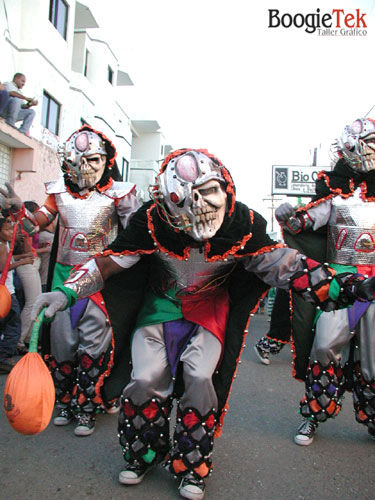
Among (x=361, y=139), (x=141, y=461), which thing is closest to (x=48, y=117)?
(x=361, y=139)

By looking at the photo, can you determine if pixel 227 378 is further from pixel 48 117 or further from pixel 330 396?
pixel 48 117

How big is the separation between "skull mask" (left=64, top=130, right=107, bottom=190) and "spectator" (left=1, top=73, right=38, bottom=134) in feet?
23.9

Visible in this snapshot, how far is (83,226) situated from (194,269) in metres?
1.50

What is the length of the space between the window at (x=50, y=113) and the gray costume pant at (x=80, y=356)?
1150cm

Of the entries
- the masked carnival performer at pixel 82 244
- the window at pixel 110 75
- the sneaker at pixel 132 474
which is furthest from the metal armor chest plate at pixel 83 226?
the window at pixel 110 75

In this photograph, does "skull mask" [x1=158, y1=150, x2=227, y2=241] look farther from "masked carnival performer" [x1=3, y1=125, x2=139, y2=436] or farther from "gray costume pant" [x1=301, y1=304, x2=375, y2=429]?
"gray costume pant" [x1=301, y1=304, x2=375, y2=429]

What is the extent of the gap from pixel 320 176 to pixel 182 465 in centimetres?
247

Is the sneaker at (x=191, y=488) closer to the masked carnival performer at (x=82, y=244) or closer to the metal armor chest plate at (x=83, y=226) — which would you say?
the masked carnival performer at (x=82, y=244)

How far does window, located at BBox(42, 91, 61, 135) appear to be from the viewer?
45.9 feet

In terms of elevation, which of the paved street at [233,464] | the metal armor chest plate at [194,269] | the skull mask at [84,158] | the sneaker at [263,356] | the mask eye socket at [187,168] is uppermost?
the skull mask at [84,158]

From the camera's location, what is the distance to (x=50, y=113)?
47.2ft

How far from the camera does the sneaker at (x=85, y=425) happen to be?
3486 mm

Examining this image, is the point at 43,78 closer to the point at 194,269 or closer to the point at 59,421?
the point at 59,421

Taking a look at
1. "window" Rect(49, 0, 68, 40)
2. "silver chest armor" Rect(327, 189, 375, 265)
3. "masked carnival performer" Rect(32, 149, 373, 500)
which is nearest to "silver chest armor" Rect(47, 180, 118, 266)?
"masked carnival performer" Rect(32, 149, 373, 500)
